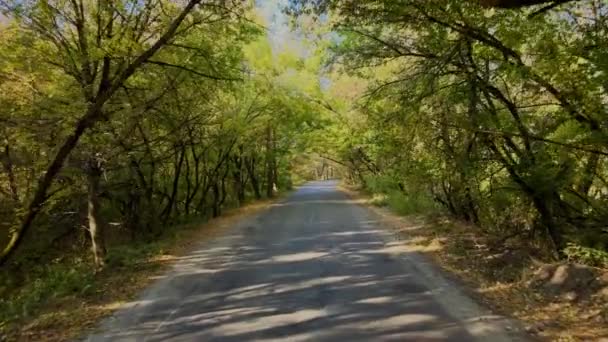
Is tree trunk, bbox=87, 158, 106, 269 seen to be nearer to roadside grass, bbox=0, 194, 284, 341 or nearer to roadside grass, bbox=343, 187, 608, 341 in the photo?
roadside grass, bbox=0, 194, 284, 341

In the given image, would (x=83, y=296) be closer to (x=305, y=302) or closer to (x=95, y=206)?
(x=305, y=302)

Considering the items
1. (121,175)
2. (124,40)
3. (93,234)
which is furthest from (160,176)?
(124,40)

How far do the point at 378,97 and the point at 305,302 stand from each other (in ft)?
23.1

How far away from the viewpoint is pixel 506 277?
8664mm

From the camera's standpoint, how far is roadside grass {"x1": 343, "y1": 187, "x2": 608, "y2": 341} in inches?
240

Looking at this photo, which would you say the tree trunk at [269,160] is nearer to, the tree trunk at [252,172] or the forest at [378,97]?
the tree trunk at [252,172]

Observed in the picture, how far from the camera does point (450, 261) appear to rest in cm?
1048

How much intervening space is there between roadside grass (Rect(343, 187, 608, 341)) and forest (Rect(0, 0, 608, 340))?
816 mm

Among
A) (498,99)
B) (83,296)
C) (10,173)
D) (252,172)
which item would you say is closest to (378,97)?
(498,99)

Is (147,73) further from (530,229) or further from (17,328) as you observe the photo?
(530,229)

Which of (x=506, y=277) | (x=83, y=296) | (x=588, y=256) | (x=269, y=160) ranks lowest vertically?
(x=506, y=277)

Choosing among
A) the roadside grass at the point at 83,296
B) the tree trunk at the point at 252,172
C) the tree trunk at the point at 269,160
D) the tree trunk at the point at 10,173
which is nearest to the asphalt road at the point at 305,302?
the roadside grass at the point at 83,296

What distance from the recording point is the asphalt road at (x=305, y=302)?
611 centimetres

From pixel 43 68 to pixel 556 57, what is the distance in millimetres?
10095
